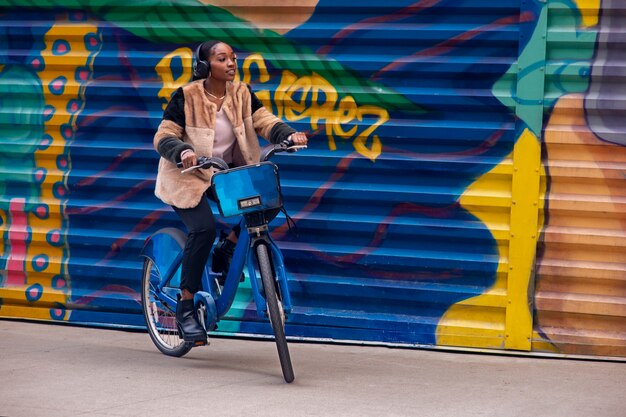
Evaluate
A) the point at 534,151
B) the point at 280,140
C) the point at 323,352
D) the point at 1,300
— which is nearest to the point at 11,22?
the point at 1,300

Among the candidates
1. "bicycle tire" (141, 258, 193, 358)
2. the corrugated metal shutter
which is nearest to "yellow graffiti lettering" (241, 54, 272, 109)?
"bicycle tire" (141, 258, 193, 358)

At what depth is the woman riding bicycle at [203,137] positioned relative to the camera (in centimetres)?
677

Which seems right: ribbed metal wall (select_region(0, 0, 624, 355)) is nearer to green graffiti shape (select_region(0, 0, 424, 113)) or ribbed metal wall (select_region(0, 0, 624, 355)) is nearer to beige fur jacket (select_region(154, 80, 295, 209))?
green graffiti shape (select_region(0, 0, 424, 113))

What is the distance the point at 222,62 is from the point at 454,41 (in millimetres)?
1583

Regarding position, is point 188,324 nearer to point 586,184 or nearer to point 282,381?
point 282,381

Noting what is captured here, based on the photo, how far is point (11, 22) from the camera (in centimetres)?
847

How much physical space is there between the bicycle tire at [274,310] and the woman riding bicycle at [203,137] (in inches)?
21.3

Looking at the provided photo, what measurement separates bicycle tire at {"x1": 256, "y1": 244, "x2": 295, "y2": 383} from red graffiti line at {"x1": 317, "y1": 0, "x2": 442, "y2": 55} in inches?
72.9

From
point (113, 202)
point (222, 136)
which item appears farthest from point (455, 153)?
point (113, 202)

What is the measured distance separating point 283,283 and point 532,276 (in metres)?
1.76

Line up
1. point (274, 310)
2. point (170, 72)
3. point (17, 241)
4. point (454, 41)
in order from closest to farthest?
point (274, 310), point (454, 41), point (170, 72), point (17, 241)

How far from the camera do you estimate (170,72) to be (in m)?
8.10

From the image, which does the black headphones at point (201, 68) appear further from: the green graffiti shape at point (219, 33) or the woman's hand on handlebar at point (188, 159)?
the green graffiti shape at point (219, 33)

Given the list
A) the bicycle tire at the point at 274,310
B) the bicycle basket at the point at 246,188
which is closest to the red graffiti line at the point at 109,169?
the bicycle basket at the point at 246,188
